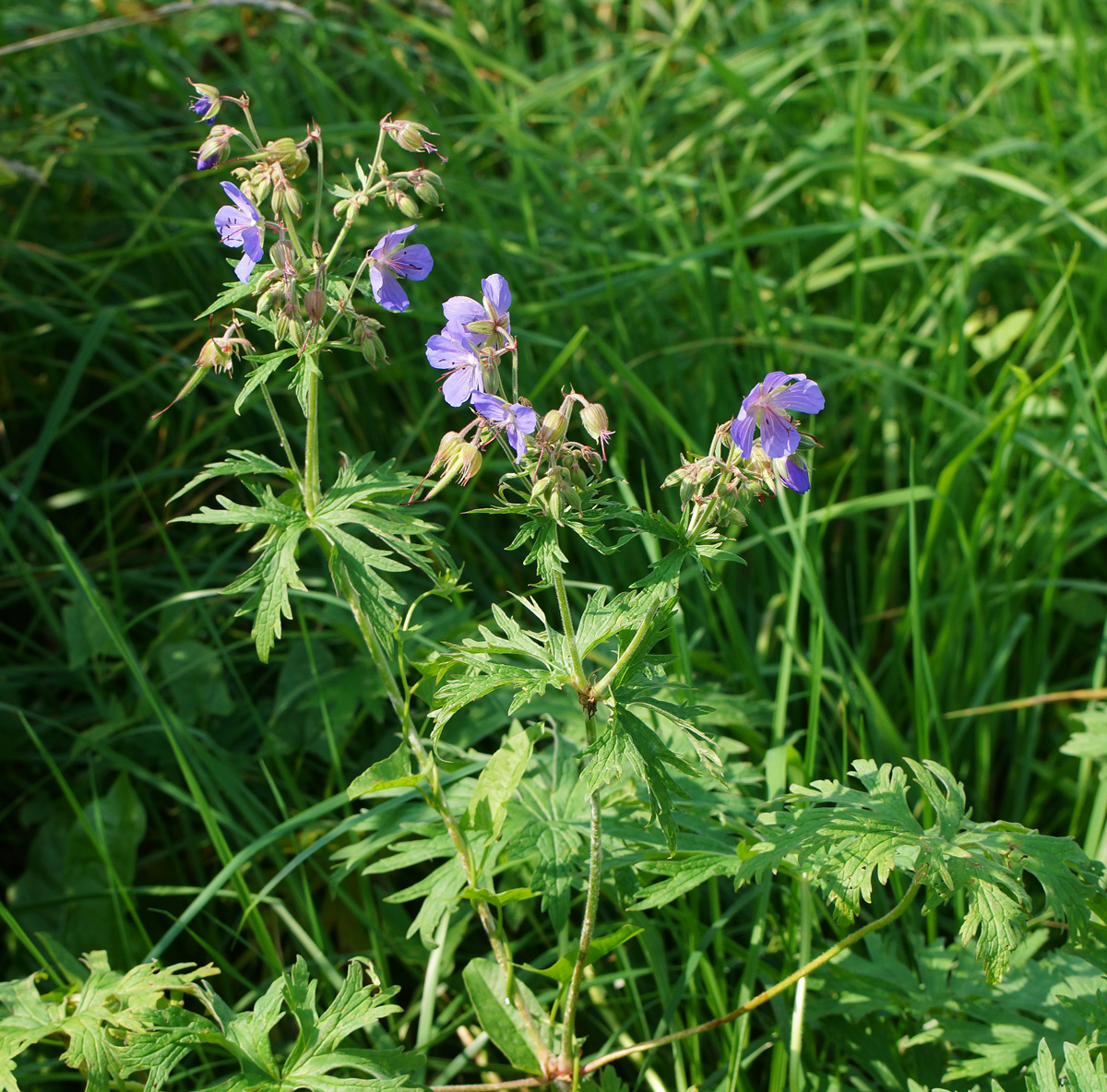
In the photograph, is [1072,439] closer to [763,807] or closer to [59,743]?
[763,807]

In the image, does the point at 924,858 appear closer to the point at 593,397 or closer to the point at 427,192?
the point at 427,192

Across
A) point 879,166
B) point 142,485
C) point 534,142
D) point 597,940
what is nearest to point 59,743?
point 142,485

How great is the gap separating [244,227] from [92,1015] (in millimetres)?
1078

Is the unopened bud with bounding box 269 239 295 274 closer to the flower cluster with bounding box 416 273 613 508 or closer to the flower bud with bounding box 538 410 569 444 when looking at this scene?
the flower cluster with bounding box 416 273 613 508

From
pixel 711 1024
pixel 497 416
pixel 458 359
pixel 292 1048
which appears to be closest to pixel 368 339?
pixel 458 359

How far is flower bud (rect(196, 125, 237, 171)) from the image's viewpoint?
1327 mm

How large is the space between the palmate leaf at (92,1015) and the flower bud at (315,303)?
88cm

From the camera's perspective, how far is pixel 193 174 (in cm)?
276

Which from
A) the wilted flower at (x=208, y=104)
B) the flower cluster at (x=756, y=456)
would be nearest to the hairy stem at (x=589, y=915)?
the flower cluster at (x=756, y=456)

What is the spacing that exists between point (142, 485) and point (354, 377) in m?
0.61

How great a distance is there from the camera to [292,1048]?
4.40 feet

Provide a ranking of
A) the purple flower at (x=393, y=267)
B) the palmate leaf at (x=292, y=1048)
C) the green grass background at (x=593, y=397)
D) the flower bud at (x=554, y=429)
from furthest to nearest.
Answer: the green grass background at (x=593, y=397), the purple flower at (x=393, y=267), the palmate leaf at (x=292, y=1048), the flower bud at (x=554, y=429)

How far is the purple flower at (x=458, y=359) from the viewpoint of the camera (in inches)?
50.5

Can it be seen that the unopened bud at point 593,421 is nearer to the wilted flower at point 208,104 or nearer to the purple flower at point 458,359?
the purple flower at point 458,359
